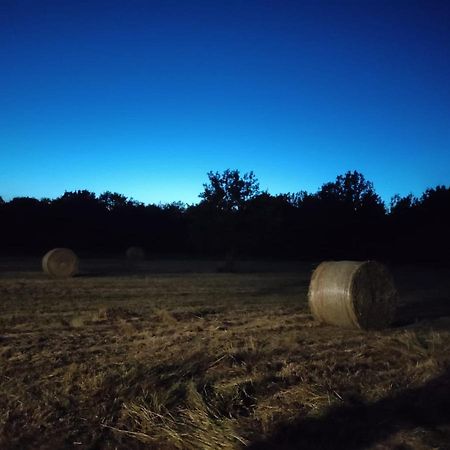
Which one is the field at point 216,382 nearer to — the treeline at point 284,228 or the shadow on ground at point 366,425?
the shadow on ground at point 366,425

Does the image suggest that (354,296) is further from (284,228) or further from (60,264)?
(284,228)

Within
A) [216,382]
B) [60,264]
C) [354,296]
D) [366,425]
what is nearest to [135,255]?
[60,264]

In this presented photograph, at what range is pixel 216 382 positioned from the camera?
611 centimetres

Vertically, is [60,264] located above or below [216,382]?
above

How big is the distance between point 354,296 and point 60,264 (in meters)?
15.2

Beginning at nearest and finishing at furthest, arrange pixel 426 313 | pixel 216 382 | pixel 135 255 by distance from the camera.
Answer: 1. pixel 216 382
2. pixel 426 313
3. pixel 135 255

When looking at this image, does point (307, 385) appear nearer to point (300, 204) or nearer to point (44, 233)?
point (44, 233)

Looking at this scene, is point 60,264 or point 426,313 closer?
point 426,313

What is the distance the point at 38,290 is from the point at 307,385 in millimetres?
12729

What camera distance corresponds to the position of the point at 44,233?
45.1 meters

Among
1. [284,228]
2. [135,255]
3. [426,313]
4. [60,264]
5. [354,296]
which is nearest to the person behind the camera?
[354,296]

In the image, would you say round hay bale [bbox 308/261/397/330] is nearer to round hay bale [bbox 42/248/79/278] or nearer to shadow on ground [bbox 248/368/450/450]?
shadow on ground [bbox 248/368/450/450]

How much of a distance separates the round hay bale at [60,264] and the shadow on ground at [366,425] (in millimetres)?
18692

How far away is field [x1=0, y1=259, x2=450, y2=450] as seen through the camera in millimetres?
4668
